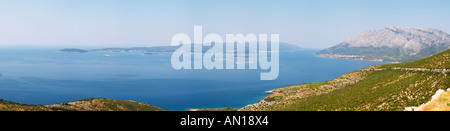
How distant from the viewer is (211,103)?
419 feet

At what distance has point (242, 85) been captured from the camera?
580 feet

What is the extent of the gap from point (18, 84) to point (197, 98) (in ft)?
350

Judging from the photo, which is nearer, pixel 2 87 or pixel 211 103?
pixel 211 103
